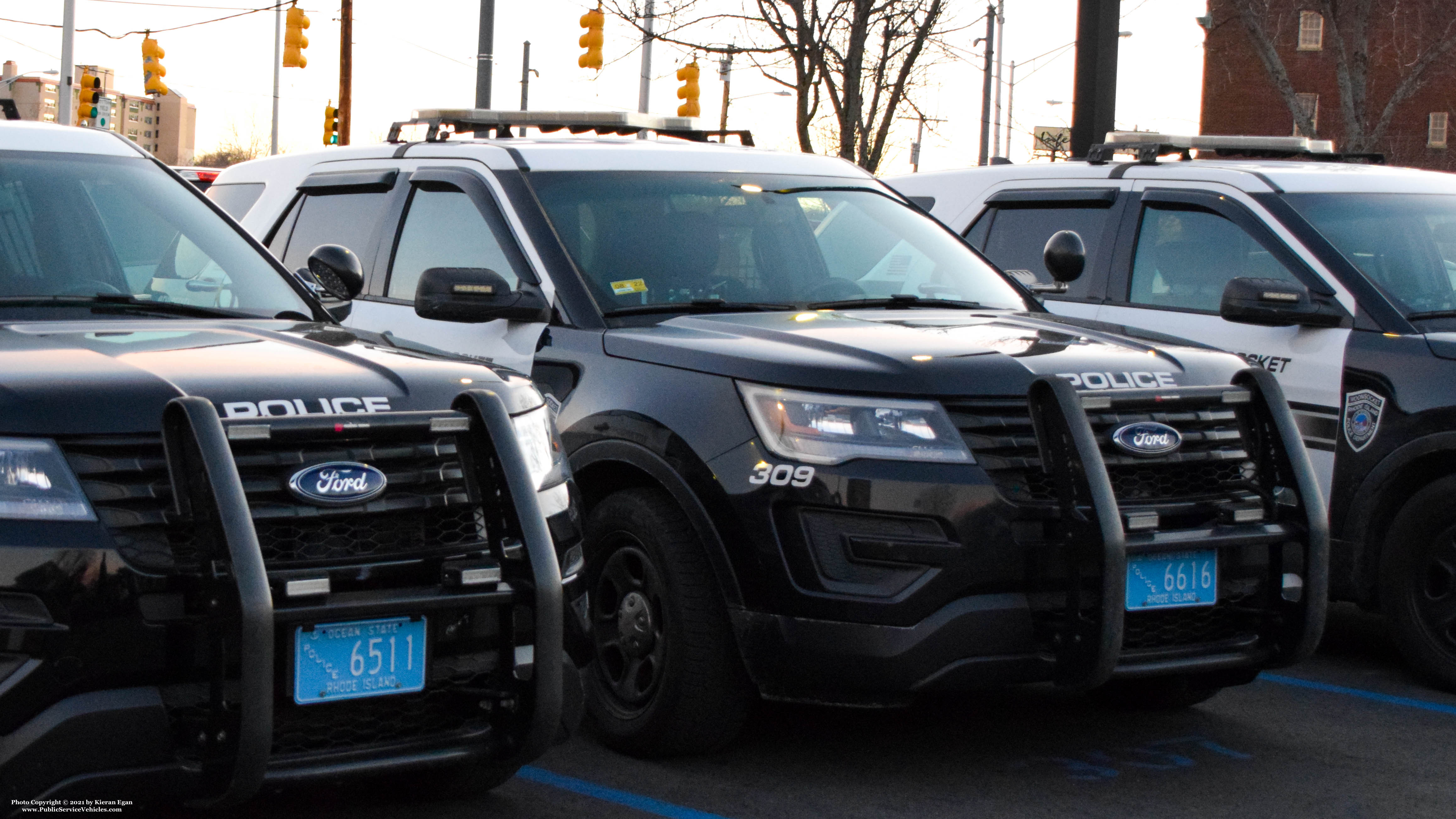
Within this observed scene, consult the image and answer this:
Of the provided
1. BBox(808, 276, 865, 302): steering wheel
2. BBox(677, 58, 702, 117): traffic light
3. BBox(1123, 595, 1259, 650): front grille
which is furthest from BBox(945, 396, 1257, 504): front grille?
BBox(677, 58, 702, 117): traffic light

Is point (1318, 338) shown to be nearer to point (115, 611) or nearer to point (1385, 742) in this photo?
point (1385, 742)

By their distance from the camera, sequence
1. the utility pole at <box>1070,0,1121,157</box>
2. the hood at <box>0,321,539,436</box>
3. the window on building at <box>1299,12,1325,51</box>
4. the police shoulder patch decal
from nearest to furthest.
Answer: the hood at <box>0,321,539,436</box>, the police shoulder patch decal, the utility pole at <box>1070,0,1121,157</box>, the window on building at <box>1299,12,1325,51</box>

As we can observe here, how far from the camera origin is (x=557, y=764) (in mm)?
4969

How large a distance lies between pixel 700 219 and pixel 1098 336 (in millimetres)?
1493

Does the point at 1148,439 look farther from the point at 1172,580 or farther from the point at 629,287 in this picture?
the point at 629,287

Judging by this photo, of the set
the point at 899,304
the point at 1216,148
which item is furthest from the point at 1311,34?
the point at 899,304

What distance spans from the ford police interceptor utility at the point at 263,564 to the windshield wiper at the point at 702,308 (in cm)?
127

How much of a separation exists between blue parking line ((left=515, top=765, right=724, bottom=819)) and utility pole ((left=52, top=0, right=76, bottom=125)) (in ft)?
116

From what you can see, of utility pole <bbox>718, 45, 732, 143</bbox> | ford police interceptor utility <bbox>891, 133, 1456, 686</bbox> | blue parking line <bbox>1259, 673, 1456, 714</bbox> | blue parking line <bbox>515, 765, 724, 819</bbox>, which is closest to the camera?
blue parking line <bbox>515, 765, 724, 819</bbox>

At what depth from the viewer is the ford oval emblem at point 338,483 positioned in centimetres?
350

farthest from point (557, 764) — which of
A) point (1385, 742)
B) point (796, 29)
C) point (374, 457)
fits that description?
point (796, 29)

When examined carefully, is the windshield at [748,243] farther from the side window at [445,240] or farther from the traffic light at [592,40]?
the traffic light at [592,40]

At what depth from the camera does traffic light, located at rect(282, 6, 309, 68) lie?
2914cm

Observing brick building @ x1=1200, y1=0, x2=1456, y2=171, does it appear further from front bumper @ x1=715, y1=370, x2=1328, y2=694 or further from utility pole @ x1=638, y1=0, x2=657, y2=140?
front bumper @ x1=715, y1=370, x2=1328, y2=694
